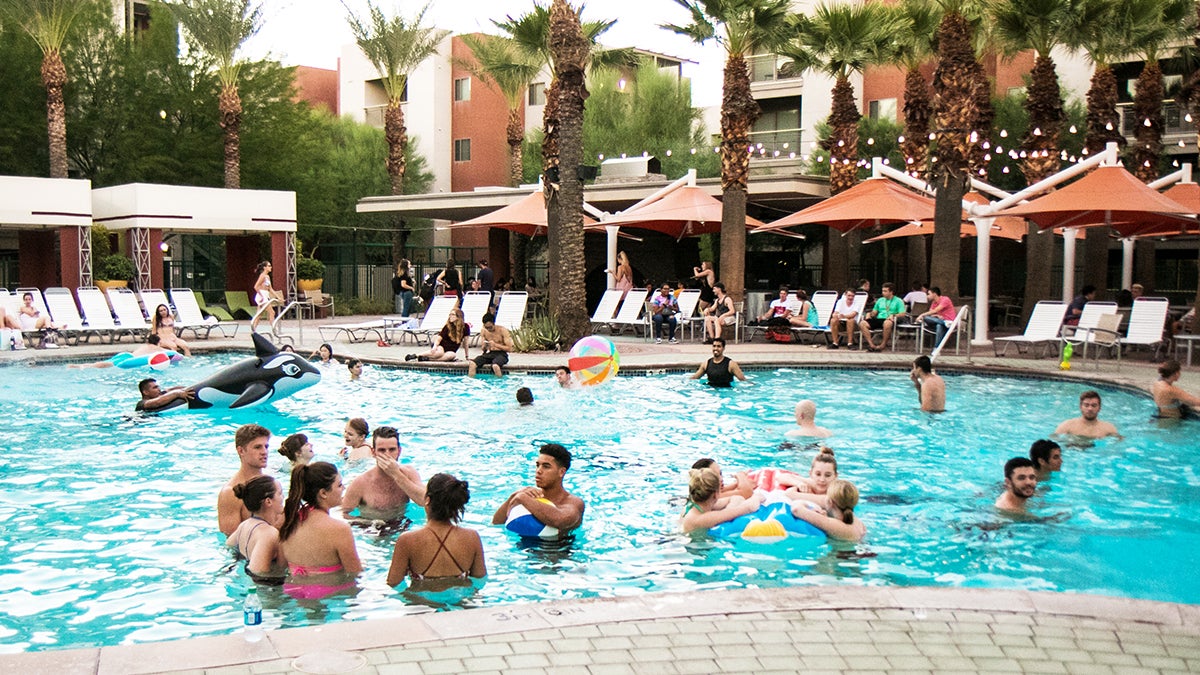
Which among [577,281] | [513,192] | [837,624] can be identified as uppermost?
[513,192]

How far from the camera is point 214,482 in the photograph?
9531 mm

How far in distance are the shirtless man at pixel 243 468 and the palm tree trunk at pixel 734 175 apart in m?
15.2

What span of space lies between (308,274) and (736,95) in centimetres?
1580

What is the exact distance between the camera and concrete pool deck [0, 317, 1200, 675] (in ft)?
13.5

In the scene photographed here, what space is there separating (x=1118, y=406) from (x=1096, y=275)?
10909mm

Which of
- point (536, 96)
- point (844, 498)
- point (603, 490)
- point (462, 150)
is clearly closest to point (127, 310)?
point (603, 490)

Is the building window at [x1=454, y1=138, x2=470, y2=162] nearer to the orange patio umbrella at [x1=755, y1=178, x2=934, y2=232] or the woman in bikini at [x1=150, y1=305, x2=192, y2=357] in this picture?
the orange patio umbrella at [x1=755, y1=178, x2=934, y2=232]

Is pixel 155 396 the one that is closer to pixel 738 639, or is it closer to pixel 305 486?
pixel 305 486

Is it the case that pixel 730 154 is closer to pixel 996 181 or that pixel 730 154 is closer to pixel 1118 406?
pixel 1118 406

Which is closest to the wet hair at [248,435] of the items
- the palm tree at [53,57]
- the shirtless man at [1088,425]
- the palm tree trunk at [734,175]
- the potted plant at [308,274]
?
the shirtless man at [1088,425]

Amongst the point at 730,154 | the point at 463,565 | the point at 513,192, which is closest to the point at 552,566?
the point at 463,565

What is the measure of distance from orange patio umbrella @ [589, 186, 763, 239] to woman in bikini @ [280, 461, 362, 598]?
1702 cm

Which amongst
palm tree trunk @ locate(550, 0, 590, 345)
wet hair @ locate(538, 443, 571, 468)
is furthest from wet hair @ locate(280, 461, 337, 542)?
palm tree trunk @ locate(550, 0, 590, 345)

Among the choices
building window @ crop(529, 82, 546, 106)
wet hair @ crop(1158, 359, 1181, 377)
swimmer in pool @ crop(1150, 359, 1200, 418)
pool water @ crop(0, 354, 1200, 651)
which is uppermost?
building window @ crop(529, 82, 546, 106)
